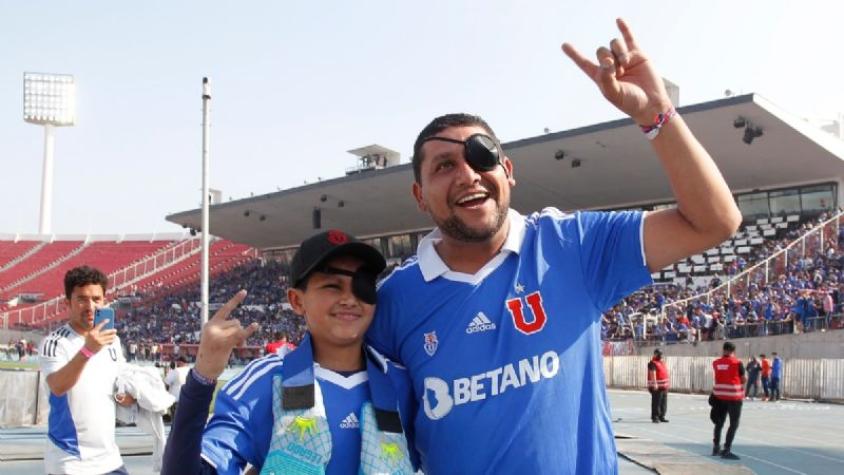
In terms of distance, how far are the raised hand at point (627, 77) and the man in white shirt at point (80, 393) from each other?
291 cm

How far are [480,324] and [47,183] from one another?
85352 millimetres

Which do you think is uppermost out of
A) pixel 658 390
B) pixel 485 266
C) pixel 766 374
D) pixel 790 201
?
pixel 790 201

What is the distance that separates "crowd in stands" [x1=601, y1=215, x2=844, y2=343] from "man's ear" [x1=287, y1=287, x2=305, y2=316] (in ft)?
69.9

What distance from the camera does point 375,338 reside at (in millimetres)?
2531

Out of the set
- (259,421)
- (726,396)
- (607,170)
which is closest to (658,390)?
(726,396)

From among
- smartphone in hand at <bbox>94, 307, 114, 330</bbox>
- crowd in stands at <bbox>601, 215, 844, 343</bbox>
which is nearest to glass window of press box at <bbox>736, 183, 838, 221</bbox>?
crowd in stands at <bbox>601, 215, 844, 343</bbox>

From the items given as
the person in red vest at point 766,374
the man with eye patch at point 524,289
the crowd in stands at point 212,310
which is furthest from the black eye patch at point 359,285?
the crowd in stands at point 212,310

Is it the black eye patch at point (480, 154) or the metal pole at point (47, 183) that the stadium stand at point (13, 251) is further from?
the black eye patch at point (480, 154)

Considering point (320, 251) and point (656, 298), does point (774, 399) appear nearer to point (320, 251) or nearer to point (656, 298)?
point (656, 298)

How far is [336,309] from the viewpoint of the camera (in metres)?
2.40

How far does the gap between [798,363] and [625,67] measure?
21.8m

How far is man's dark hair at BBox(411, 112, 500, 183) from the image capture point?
2484 millimetres

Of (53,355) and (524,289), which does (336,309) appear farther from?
(53,355)

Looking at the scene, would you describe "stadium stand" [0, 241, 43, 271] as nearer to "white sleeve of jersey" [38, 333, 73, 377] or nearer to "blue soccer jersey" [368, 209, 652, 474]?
"white sleeve of jersey" [38, 333, 73, 377]
